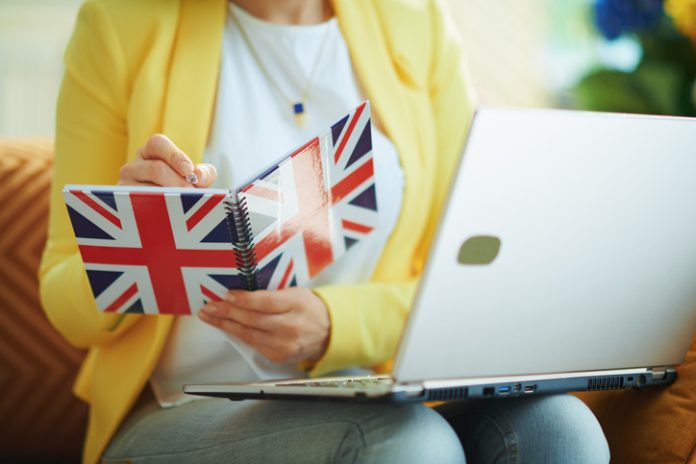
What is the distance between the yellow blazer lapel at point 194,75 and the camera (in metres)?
0.87

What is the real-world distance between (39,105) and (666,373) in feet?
6.15

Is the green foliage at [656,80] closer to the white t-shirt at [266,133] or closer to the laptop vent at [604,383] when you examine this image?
the white t-shirt at [266,133]

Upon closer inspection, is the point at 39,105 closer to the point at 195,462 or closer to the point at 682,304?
the point at 195,462

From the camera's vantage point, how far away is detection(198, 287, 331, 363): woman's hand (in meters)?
0.75

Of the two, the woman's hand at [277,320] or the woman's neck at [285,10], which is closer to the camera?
the woman's hand at [277,320]

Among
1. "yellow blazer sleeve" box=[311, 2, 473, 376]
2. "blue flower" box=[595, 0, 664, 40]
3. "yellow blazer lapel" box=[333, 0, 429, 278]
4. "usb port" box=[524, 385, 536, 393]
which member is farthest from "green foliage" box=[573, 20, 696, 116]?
"usb port" box=[524, 385, 536, 393]

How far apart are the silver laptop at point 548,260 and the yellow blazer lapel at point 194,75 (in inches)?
13.3

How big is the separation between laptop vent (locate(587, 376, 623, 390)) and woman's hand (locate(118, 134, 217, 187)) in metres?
0.39

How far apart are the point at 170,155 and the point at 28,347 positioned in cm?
53

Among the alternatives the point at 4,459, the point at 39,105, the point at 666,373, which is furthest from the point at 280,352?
the point at 39,105

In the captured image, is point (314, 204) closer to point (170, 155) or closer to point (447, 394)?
point (170, 155)

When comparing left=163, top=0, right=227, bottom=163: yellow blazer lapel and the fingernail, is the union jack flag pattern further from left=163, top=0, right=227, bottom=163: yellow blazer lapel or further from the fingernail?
left=163, top=0, right=227, bottom=163: yellow blazer lapel

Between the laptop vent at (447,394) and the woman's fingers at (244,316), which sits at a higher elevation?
the laptop vent at (447,394)

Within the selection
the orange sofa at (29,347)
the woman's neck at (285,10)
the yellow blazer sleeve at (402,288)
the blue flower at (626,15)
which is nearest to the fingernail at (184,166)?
the yellow blazer sleeve at (402,288)
